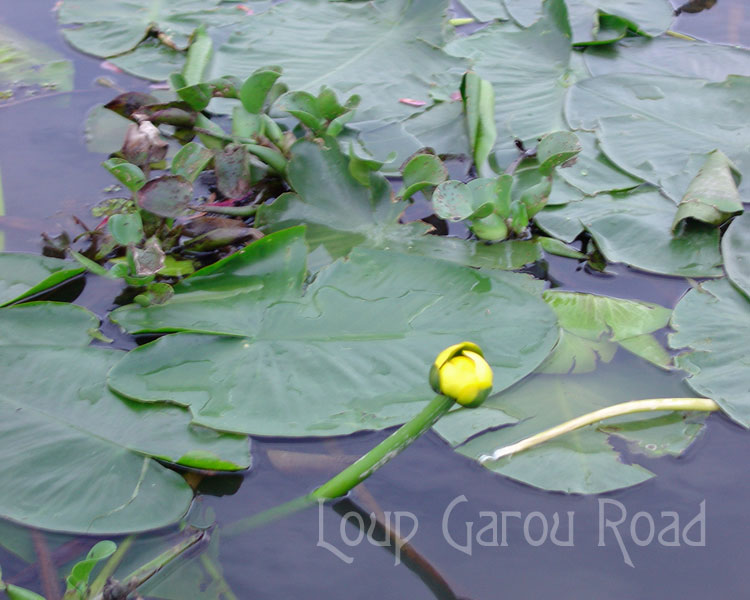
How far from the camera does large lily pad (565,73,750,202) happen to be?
1.47m

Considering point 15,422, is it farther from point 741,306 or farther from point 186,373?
point 741,306

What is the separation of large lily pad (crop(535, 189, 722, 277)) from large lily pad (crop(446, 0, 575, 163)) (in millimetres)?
222

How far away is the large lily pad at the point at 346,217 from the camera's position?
1333 millimetres

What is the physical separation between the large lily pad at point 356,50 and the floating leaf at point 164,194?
570 millimetres

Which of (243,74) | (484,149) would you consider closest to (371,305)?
(484,149)

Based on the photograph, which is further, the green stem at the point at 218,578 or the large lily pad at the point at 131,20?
the large lily pad at the point at 131,20

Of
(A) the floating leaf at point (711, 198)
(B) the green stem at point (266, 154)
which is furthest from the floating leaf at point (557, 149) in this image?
(B) the green stem at point (266, 154)

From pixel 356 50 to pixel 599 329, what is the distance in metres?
1.03

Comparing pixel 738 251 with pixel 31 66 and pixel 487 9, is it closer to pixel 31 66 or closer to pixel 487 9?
pixel 487 9

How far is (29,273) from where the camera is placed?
1.25m

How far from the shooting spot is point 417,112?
1.66 meters

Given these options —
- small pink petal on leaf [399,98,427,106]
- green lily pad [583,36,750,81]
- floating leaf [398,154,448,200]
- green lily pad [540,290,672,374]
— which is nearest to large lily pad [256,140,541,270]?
floating leaf [398,154,448,200]

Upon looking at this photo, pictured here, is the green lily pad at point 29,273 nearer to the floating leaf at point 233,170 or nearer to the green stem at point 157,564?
the floating leaf at point 233,170

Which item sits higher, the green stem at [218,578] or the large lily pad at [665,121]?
the large lily pad at [665,121]
